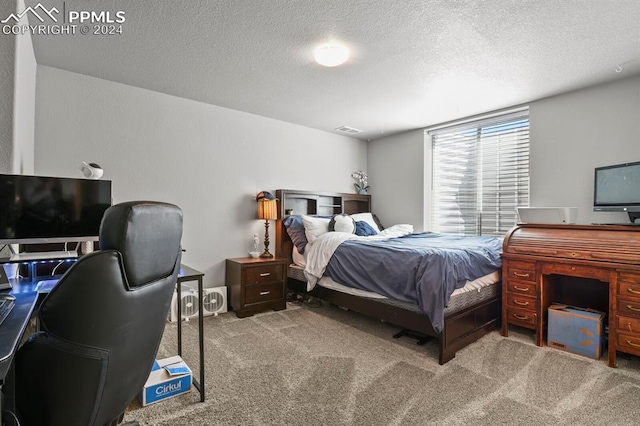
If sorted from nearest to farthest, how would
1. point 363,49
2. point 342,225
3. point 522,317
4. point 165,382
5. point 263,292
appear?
1. point 165,382
2. point 363,49
3. point 522,317
4. point 263,292
5. point 342,225

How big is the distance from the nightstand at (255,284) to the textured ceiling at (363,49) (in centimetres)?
190

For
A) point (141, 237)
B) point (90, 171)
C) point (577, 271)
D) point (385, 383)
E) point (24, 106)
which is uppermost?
point (24, 106)

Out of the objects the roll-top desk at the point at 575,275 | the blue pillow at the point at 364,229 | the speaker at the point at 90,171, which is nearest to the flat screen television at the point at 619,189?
the roll-top desk at the point at 575,275

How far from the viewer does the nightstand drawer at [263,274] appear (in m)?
3.68

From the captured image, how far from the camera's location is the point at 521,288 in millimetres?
3014

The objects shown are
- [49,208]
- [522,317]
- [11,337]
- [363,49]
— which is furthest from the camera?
[522,317]

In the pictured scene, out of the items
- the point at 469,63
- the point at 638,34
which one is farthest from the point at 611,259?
the point at 469,63

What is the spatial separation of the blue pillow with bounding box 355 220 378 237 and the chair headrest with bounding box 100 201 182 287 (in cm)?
330

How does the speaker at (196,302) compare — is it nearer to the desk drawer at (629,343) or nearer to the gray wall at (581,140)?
the desk drawer at (629,343)

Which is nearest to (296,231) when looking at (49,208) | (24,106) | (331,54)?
(331,54)

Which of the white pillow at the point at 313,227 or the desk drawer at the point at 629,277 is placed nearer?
the desk drawer at the point at 629,277

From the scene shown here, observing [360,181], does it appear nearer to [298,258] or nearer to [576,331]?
[298,258]

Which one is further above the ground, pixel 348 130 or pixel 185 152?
pixel 348 130

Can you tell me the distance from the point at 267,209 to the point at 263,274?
81 centimetres
